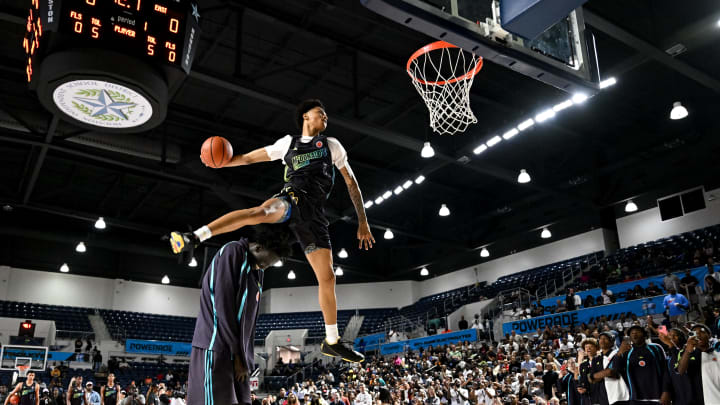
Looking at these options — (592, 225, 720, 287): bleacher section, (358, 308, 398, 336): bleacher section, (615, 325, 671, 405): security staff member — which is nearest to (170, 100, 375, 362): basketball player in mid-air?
(615, 325, 671, 405): security staff member

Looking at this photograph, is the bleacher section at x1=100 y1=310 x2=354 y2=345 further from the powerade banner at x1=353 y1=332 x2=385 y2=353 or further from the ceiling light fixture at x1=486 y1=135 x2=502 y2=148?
the ceiling light fixture at x1=486 y1=135 x2=502 y2=148

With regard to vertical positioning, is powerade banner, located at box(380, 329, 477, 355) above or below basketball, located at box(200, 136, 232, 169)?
below

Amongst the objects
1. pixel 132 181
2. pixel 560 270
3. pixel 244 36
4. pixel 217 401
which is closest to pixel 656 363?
pixel 217 401

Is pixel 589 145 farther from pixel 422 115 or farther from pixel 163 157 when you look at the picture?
pixel 163 157

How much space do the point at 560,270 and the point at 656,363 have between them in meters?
16.8

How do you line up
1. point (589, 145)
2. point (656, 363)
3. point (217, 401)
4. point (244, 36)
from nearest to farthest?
point (217, 401)
point (656, 363)
point (244, 36)
point (589, 145)

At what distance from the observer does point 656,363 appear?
6.68 meters

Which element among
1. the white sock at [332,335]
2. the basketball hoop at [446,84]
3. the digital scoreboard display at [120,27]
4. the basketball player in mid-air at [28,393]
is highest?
the basketball hoop at [446,84]

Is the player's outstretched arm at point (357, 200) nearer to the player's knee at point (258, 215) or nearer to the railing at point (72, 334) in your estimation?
the player's knee at point (258, 215)

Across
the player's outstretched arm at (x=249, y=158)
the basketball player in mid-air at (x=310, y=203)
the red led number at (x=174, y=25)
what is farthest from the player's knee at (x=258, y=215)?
the red led number at (x=174, y=25)

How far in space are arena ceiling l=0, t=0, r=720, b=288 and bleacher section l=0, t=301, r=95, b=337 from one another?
2.24 metres

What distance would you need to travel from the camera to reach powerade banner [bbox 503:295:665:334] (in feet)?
48.6

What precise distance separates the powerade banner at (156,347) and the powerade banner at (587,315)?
14.6 metres

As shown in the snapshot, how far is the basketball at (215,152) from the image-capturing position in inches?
149
